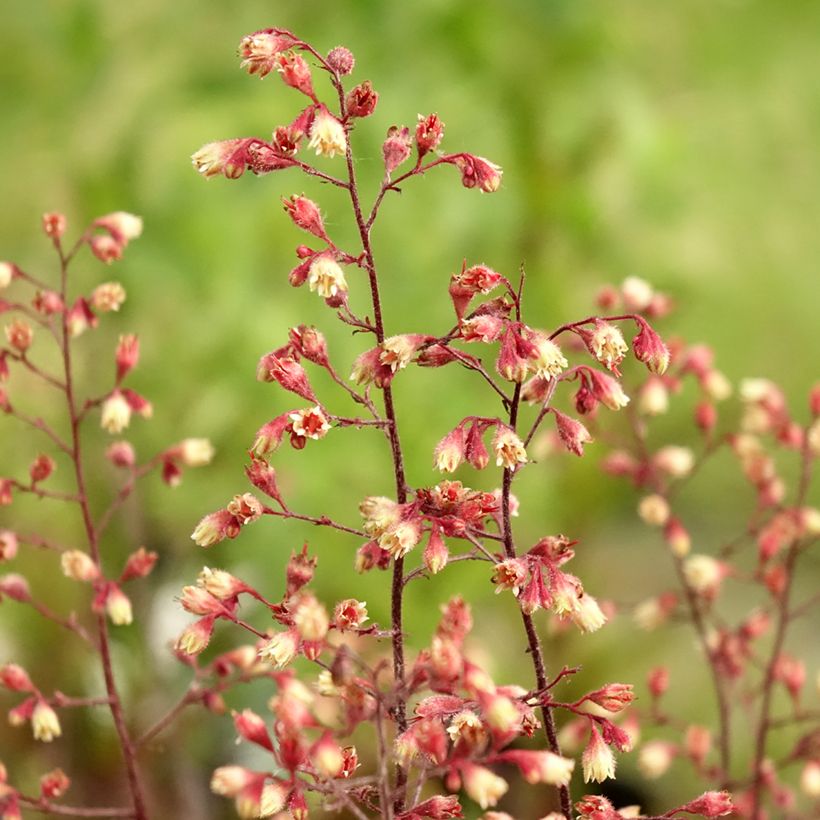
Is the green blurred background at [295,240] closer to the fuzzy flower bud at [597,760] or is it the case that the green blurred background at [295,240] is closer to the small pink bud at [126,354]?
the small pink bud at [126,354]

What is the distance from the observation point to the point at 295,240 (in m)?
1.90

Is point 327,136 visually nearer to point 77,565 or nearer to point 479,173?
point 479,173

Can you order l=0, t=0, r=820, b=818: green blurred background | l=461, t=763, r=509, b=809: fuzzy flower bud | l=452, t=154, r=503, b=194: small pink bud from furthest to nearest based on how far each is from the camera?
l=0, t=0, r=820, b=818: green blurred background → l=452, t=154, r=503, b=194: small pink bud → l=461, t=763, r=509, b=809: fuzzy flower bud

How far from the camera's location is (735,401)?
Answer: 2777 millimetres

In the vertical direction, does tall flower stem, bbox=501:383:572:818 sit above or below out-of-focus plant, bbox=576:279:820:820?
below

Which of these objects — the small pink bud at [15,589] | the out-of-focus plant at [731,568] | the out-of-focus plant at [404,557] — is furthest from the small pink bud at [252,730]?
the out-of-focus plant at [731,568]

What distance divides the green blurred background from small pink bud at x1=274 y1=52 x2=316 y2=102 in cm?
109

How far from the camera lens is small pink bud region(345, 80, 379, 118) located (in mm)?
608

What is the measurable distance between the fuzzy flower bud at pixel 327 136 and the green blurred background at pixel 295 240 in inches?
44.4

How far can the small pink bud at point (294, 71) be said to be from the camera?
0.61 metres

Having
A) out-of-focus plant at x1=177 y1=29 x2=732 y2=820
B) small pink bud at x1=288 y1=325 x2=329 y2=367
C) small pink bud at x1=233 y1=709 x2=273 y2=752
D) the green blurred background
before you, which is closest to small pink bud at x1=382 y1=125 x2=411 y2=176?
out-of-focus plant at x1=177 y1=29 x2=732 y2=820

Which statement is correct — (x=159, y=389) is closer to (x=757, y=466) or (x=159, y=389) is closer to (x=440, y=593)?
(x=440, y=593)

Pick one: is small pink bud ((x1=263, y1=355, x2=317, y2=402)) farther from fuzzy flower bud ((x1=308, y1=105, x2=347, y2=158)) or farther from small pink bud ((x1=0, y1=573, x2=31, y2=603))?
small pink bud ((x1=0, y1=573, x2=31, y2=603))

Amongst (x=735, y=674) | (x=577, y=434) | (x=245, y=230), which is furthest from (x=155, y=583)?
(x=577, y=434)
